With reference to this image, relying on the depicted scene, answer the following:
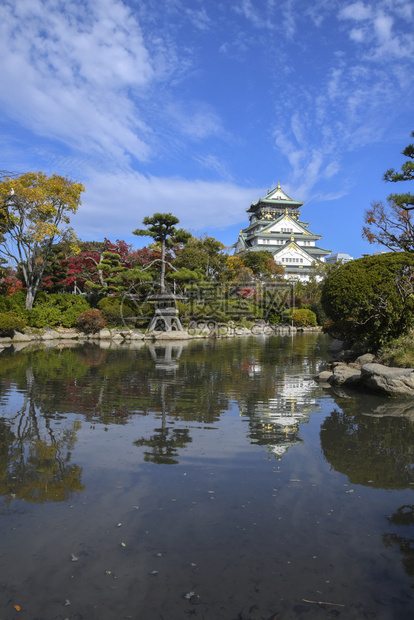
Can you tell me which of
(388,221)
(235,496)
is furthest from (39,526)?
(388,221)

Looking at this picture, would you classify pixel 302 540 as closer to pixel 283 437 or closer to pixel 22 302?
pixel 283 437

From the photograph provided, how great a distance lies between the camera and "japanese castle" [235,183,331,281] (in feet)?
158

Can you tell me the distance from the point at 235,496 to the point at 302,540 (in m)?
0.77

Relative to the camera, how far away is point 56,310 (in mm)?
24094

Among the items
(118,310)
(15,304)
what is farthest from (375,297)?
(15,304)

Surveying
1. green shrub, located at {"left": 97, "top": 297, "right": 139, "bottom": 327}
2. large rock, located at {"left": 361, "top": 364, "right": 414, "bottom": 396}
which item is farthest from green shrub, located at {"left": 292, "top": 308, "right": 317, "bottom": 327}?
large rock, located at {"left": 361, "top": 364, "right": 414, "bottom": 396}

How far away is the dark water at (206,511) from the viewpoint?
7.69 ft

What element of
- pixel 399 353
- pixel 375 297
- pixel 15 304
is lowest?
pixel 399 353

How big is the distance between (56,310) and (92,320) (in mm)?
2823

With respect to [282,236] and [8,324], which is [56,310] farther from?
[282,236]

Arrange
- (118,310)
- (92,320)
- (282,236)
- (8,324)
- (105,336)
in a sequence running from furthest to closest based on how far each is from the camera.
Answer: (282,236)
(118,310)
(92,320)
(105,336)
(8,324)

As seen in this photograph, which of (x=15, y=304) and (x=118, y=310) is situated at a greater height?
(x=15, y=304)

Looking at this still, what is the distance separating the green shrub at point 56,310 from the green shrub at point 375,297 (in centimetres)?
1791

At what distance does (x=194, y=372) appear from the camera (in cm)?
1046
